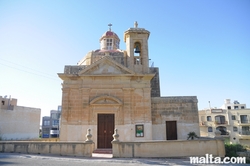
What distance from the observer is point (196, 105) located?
49.8 feet

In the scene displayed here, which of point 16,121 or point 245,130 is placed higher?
point 16,121

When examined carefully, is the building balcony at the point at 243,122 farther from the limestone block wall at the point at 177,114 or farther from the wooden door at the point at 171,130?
the wooden door at the point at 171,130

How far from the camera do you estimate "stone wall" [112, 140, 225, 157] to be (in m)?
Result: 10.7

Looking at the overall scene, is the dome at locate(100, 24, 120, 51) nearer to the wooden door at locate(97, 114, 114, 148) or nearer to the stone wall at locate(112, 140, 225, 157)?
the wooden door at locate(97, 114, 114, 148)

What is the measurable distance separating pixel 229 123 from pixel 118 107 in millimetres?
33467

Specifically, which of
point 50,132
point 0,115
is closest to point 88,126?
point 0,115

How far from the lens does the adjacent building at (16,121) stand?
28.4 metres

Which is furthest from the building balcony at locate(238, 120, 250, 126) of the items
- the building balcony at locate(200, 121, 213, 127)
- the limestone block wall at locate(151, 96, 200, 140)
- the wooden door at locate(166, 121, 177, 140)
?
the wooden door at locate(166, 121, 177, 140)

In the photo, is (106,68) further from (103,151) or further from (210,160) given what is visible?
(210,160)

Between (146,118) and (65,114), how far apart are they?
18.2 feet

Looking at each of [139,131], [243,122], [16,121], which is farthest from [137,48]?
[243,122]

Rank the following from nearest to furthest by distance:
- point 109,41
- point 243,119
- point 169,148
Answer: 1. point 169,148
2. point 109,41
3. point 243,119

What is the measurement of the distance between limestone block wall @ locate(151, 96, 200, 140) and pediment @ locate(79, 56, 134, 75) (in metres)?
3.22

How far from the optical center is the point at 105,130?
1408 cm
